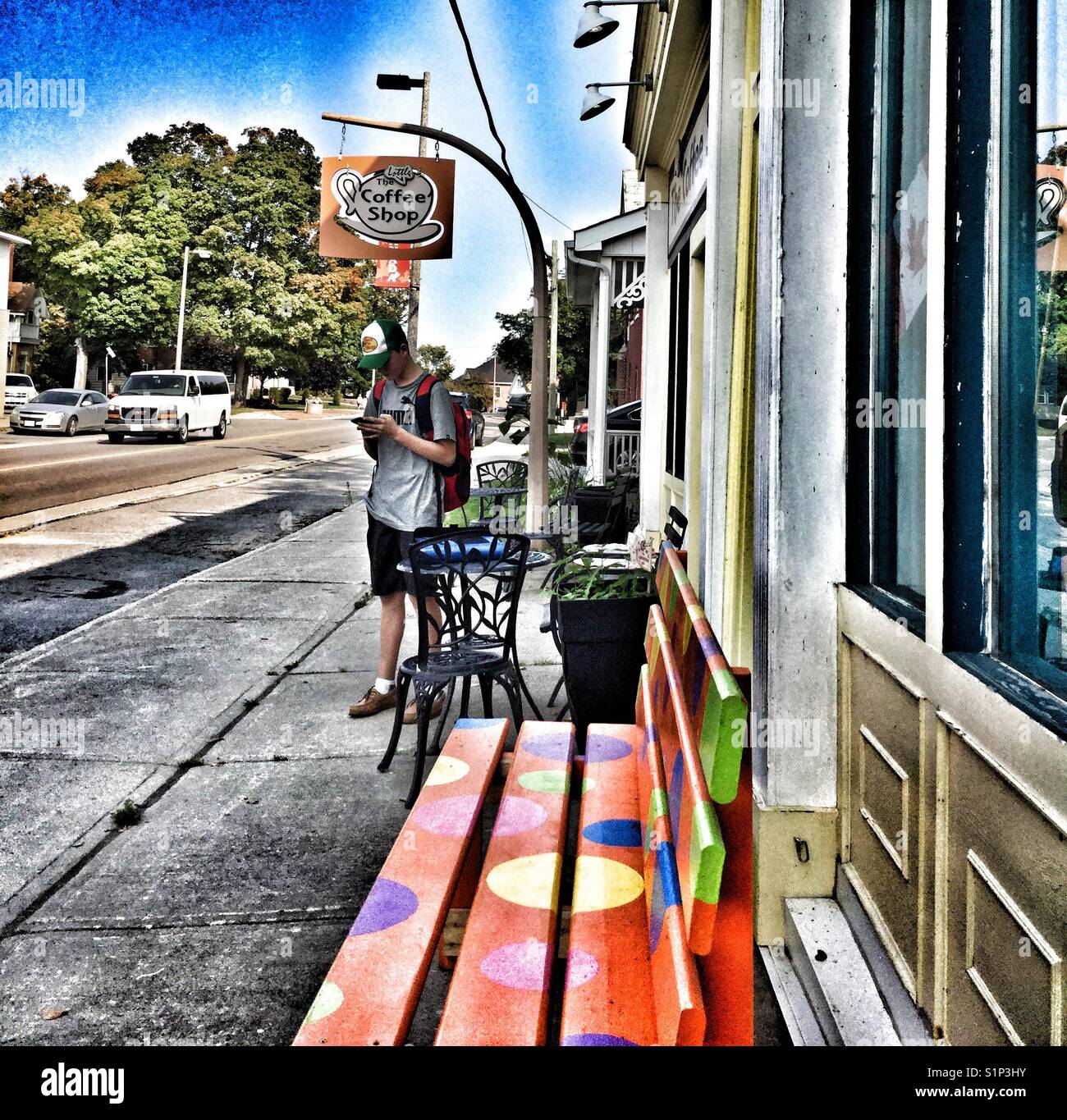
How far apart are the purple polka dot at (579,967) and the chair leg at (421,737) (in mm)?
1999

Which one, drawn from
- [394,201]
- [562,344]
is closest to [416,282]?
[394,201]

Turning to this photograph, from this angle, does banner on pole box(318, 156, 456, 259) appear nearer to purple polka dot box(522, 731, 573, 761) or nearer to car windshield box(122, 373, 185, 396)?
purple polka dot box(522, 731, 573, 761)

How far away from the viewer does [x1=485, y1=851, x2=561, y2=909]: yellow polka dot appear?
2473 mm

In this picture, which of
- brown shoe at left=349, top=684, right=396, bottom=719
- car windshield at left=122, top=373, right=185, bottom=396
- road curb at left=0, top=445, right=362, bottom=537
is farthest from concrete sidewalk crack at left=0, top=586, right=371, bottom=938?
car windshield at left=122, top=373, right=185, bottom=396

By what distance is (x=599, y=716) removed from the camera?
15.4 ft

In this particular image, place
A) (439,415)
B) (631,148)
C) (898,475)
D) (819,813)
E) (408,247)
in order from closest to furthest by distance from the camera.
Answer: (898,475), (819,813), (439,415), (631,148), (408,247)

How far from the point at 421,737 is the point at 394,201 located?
386 inches

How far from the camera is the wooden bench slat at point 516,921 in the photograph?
198 centimetres

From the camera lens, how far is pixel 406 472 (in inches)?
207

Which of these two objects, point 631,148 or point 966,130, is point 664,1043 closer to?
point 966,130

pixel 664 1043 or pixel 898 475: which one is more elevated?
pixel 898 475

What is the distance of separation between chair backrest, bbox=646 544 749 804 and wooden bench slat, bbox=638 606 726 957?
0.09ft

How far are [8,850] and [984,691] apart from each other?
3338mm
